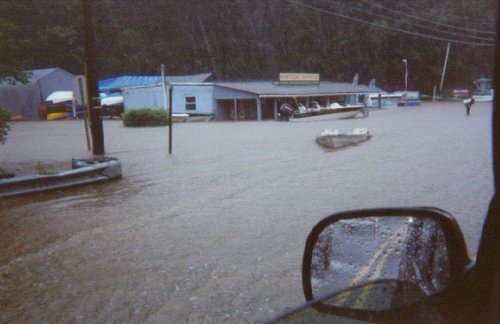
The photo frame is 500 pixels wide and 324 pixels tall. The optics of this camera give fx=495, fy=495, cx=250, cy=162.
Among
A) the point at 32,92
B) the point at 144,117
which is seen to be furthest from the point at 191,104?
the point at 32,92

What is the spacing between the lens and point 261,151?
15312 millimetres

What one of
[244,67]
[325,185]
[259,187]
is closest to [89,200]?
[259,187]

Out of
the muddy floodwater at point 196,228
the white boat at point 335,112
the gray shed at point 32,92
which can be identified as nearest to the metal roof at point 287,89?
the white boat at point 335,112

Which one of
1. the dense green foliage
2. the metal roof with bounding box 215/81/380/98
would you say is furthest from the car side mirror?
the dense green foliage

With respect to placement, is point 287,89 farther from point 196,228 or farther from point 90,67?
point 196,228

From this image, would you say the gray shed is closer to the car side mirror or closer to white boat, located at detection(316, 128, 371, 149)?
white boat, located at detection(316, 128, 371, 149)

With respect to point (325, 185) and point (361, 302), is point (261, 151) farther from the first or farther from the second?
point (361, 302)

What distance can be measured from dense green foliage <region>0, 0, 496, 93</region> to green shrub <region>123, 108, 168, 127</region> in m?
26.4

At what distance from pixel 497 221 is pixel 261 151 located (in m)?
14.1

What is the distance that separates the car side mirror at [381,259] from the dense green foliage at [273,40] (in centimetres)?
5693

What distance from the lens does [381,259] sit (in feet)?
5.23

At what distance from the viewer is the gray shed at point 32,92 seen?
1759 inches

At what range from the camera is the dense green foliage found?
60.9m

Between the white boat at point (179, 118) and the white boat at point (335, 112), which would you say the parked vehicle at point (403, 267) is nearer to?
the white boat at point (335, 112)
